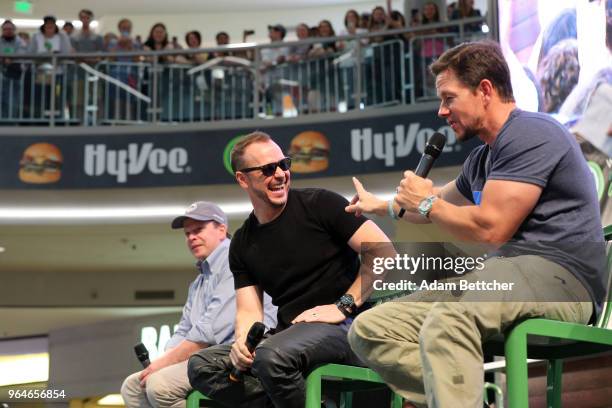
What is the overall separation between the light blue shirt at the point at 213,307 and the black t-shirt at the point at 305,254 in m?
0.44

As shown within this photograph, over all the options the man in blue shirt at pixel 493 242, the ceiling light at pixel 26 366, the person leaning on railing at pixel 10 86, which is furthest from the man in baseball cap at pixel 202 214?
the ceiling light at pixel 26 366

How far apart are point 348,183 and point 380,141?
684mm

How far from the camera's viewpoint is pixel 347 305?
276cm

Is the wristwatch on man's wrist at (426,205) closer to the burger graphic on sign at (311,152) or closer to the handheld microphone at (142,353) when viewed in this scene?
the handheld microphone at (142,353)

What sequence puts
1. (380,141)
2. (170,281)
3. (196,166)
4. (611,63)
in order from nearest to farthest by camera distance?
(611,63)
(380,141)
(196,166)
(170,281)

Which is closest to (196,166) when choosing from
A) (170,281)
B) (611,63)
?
(170,281)

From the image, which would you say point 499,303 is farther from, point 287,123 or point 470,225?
point 287,123

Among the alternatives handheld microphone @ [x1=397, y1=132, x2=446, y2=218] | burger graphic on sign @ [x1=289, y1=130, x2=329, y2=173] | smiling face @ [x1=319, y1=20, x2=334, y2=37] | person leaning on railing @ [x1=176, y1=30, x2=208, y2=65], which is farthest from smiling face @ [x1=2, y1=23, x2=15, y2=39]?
handheld microphone @ [x1=397, y1=132, x2=446, y2=218]

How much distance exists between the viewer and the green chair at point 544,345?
2084 mm

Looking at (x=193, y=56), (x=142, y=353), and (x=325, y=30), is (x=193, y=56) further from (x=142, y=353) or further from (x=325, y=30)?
(x=142, y=353)

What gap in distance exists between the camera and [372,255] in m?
2.71

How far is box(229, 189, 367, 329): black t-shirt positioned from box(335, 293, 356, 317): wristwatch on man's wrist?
102mm

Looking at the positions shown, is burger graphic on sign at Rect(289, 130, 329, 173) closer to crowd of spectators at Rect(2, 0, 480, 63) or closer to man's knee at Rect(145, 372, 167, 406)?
crowd of spectators at Rect(2, 0, 480, 63)

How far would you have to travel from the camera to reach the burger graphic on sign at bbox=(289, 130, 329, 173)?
898 cm
